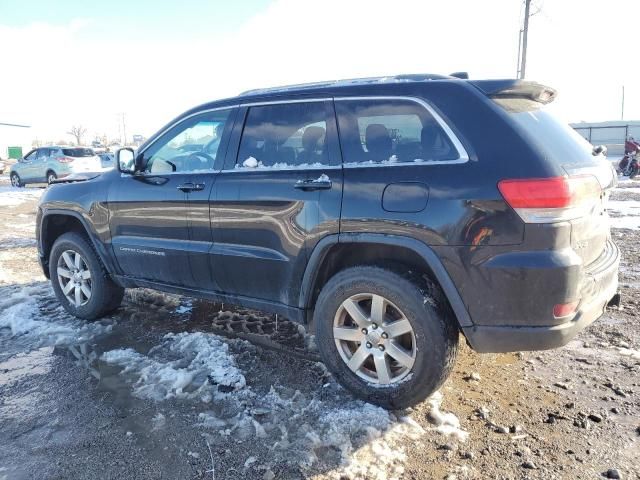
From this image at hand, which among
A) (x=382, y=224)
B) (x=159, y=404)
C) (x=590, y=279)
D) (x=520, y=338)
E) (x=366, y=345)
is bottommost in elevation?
(x=159, y=404)

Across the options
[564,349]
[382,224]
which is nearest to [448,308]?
[382,224]

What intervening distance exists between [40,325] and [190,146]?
229 cm

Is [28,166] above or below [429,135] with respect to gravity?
below

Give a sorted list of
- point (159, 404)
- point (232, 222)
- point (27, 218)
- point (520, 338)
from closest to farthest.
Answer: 1. point (520, 338)
2. point (159, 404)
3. point (232, 222)
4. point (27, 218)

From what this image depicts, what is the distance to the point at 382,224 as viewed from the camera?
291 cm

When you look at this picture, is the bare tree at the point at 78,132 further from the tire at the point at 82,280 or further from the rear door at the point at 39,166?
the tire at the point at 82,280

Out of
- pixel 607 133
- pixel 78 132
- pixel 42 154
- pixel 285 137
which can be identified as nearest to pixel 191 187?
Answer: pixel 285 137

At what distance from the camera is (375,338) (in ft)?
10.0

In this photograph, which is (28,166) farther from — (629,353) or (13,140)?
(13,140)

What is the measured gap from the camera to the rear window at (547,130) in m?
2.75

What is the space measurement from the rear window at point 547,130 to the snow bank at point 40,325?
3.84m

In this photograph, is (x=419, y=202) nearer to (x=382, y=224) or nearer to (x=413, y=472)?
(x=382, y=224)

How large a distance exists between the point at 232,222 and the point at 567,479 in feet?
8.41

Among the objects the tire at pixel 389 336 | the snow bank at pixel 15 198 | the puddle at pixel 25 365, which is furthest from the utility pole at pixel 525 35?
the puddle at pixel 25 365
